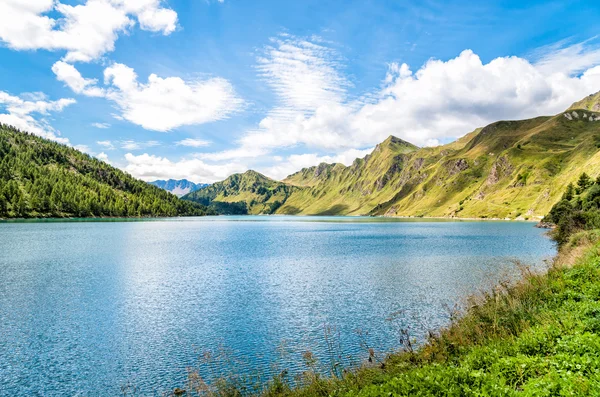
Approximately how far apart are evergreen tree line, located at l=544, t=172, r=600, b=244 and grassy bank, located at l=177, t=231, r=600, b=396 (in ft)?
219

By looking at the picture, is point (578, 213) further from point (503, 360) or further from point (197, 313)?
point (503, 360)

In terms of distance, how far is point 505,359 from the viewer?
15.4m

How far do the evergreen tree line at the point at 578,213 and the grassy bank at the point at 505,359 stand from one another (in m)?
66.7

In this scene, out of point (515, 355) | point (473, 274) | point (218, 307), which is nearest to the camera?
point (515, 355)

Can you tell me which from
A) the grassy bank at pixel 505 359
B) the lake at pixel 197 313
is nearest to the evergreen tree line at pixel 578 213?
the lake at pixel 197 313

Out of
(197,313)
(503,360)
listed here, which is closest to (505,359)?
(503,360)

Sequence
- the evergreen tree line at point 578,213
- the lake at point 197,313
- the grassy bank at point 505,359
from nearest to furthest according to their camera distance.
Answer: the grassy bank at point 505,359 → the lake at point 197,313 → the evergreen tree line at point 578,213

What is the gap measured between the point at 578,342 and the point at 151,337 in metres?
31.1

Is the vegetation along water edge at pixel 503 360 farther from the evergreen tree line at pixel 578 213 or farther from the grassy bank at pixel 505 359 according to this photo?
the evergreen tree line at pixel 578 213

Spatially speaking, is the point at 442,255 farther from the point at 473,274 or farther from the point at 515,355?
the point at 515,355

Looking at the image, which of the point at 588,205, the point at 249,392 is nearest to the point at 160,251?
the point at 249,392

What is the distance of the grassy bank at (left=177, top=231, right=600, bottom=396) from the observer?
13.1m

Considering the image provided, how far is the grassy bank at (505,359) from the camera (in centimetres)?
1305

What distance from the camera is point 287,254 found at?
93.1 metres
